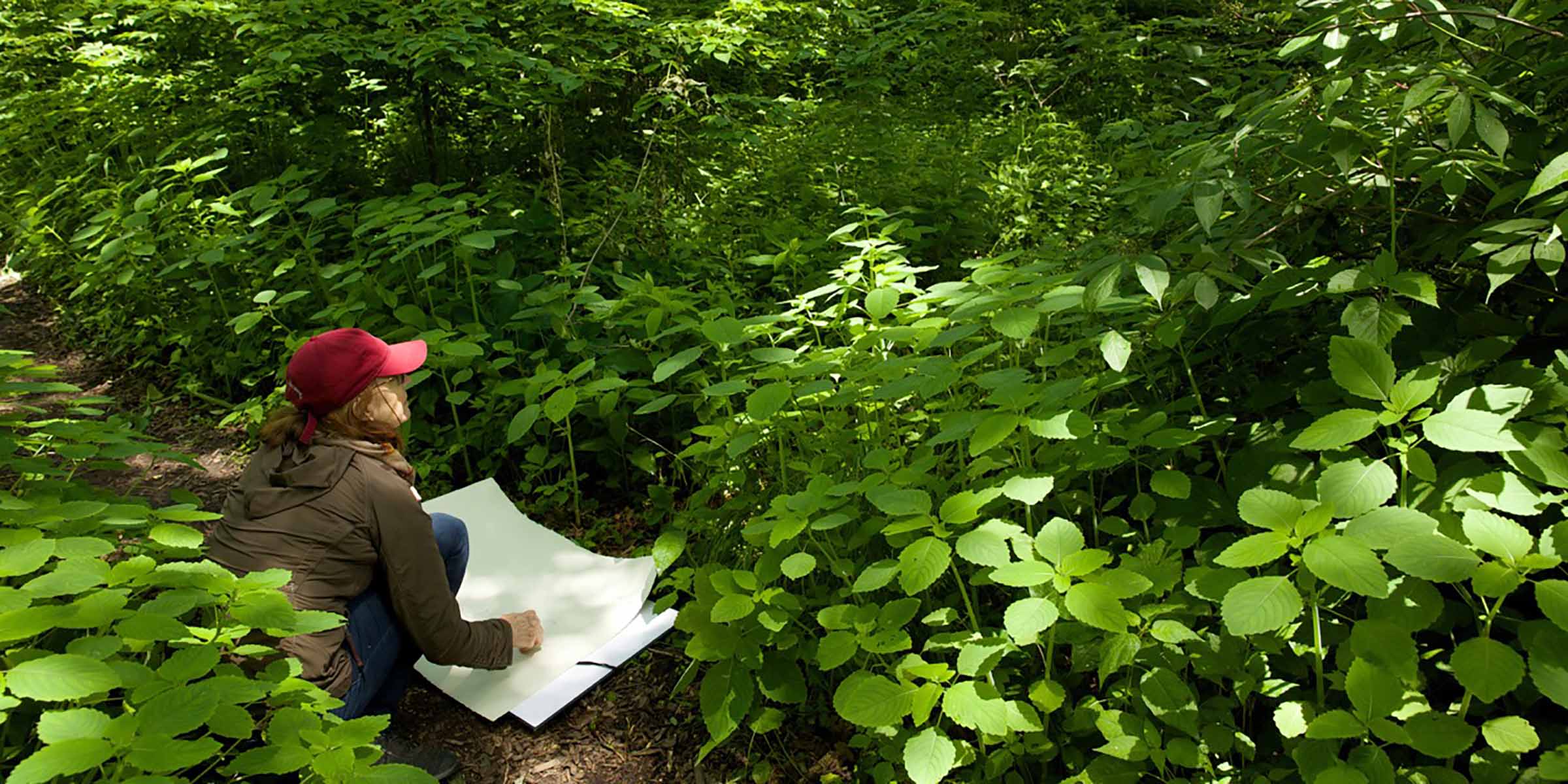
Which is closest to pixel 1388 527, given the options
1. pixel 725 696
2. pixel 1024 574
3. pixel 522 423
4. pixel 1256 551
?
pixel 1256 551

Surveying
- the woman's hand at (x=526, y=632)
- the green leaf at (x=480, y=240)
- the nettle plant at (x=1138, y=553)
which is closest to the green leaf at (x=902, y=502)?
the nettle plant at (x=1138, y=553)

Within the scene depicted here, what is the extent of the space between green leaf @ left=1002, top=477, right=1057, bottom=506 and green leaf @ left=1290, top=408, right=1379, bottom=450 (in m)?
0.46

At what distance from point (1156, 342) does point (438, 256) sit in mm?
3061

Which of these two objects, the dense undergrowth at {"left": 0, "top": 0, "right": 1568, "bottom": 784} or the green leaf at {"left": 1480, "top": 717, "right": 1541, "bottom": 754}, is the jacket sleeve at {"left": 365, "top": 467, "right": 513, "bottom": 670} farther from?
the green leaf at {"left": 1480, "top": 717, "right": 1541, "bottom": 754}

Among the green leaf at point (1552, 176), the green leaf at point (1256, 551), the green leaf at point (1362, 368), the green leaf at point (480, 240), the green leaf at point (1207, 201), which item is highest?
the green leaf at point (1552, 176)

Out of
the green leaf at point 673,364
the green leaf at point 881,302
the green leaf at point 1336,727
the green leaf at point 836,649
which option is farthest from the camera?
the green leaf at point 673,364

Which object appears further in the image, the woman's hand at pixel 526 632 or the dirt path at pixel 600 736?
the woman's hand at pixel 526 632

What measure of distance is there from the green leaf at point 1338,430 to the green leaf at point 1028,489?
0.46m

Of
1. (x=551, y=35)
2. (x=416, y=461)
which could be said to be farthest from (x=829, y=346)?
(x=551, y=35)

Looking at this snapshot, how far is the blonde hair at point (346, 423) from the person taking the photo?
2395mm

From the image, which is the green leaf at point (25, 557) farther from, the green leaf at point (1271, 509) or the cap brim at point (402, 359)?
the green leaf at point (1271, 509)

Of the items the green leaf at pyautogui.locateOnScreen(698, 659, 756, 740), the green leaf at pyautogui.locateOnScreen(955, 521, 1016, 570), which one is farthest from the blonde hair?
the green leaf at pyautogui.locateOnScreen(955, 521, 1016, 570)

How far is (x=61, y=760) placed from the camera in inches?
50.2

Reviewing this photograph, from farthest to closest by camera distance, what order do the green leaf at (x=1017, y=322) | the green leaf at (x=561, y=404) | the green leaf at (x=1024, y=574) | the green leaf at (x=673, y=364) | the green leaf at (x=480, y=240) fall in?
the green leaf at (x=480, y=240), the green leaf at (x=561, y=404), the green leaf at (x=673, y=364), the green leaf at (x=1017, y=322), the green leaf at (x=1024, y=574)
